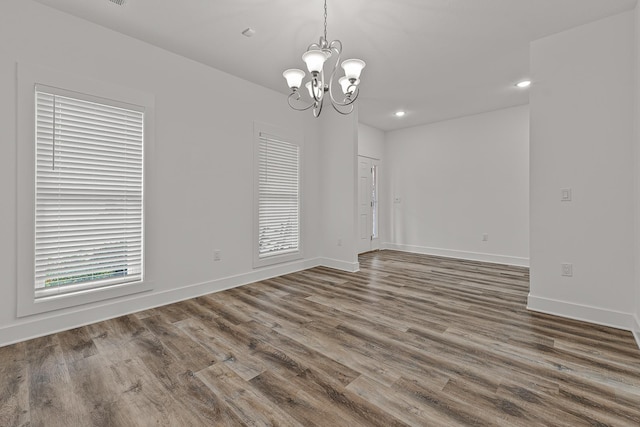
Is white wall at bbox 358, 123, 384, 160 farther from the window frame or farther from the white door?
the window frame

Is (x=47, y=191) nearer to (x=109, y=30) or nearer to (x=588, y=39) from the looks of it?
(x=109, y=30)

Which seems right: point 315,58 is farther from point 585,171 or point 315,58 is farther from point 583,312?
point 583,312

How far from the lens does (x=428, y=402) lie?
1.62 meters

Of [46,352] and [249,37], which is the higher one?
[249,37]

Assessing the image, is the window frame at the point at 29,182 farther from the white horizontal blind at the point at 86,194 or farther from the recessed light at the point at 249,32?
the recessed light at the point at 249,32

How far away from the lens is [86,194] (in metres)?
2.66

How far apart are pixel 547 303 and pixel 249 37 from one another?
4.05 metres

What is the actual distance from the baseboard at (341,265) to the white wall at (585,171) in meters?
2.37

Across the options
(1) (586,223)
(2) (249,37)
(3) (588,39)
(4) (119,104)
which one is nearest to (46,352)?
(4) (119,104)

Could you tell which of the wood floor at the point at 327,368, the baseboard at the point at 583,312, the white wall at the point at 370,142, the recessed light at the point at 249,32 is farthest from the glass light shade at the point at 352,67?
the white wall at the point at 370,142

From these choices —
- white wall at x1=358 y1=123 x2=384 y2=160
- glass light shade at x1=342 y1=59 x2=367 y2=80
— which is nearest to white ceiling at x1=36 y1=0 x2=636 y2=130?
glass light shade at x1=342 y1=59 x2=367 y2=80

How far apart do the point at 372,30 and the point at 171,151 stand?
2.47 m

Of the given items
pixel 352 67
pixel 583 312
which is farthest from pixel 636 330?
pixel 352 67

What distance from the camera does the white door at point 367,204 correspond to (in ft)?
21.1
